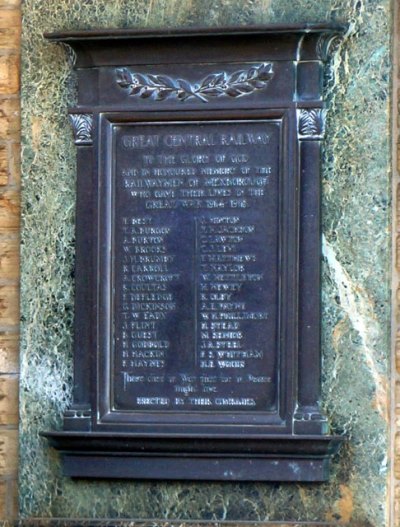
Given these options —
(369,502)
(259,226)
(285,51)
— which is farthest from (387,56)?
(369,502)

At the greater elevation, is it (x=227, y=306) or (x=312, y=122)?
(x=312, y=122)

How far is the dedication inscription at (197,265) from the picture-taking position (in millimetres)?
6703

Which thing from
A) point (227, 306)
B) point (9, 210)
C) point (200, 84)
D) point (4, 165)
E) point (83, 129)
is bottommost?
point (227, 306)

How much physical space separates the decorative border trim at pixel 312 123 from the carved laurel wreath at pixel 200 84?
22cm

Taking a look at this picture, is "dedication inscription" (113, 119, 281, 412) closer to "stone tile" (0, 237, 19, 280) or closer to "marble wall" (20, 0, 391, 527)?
"marble wall" (20, 0, 391, 527)

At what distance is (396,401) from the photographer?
21.8ft

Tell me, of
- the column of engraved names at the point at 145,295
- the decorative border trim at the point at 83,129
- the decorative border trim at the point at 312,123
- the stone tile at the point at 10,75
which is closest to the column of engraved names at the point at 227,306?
the column of engraved names at the point at 145,295

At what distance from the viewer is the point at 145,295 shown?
679 cm

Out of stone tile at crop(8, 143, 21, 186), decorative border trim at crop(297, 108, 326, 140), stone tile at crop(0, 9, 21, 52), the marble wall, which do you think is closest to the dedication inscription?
decorative border trim at crop(297, 108, 326, 140)

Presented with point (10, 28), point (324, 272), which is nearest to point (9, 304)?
point (10, 28)

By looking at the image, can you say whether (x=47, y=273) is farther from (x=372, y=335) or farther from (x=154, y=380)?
(x=372, y=335)

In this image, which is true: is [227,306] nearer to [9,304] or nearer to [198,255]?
[198,255]

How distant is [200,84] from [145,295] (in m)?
0.92

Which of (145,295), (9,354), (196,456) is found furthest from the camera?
(9,354)
